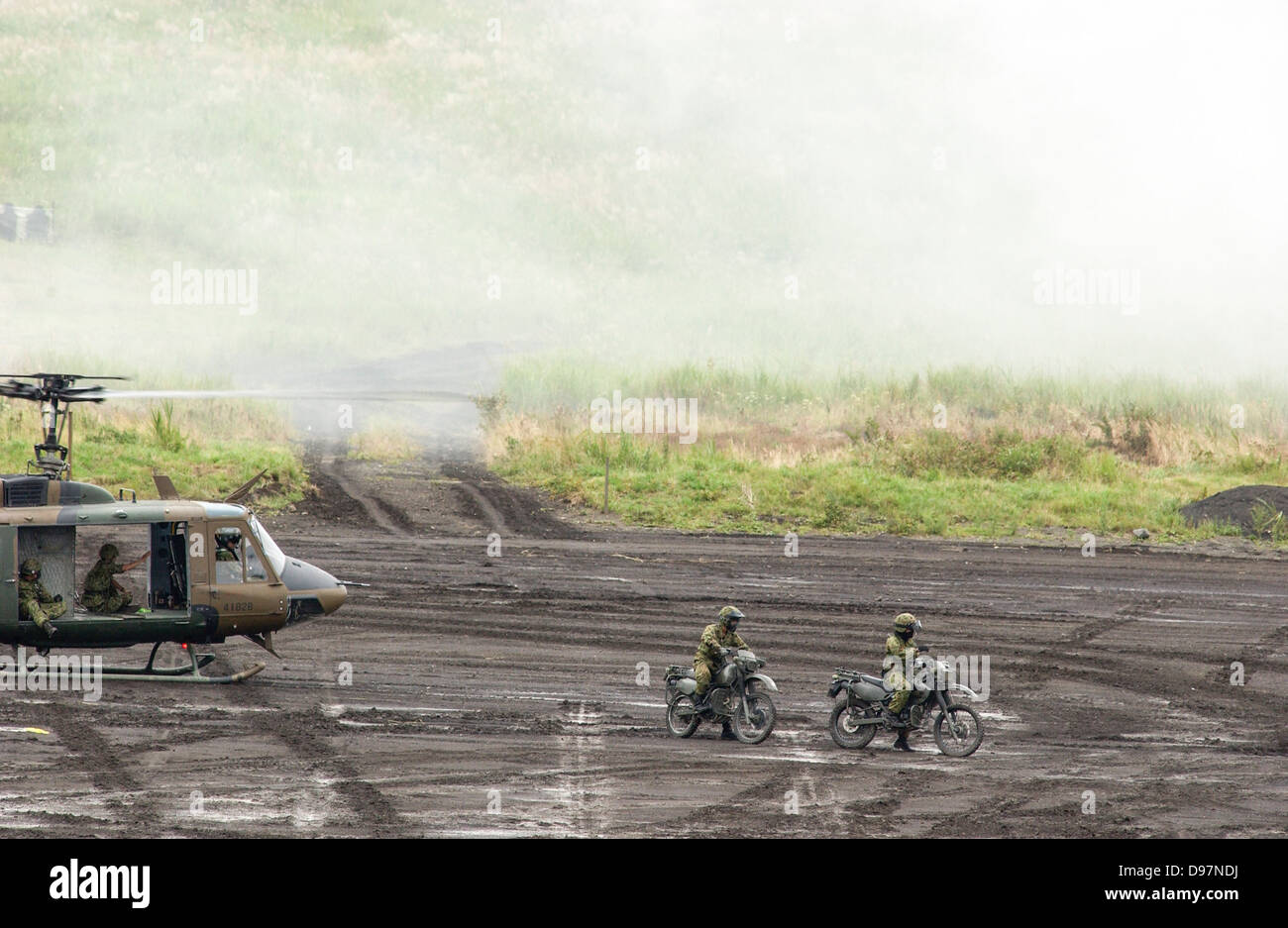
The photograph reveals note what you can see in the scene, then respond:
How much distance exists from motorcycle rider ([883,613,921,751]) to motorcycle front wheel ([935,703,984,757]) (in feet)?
1.20

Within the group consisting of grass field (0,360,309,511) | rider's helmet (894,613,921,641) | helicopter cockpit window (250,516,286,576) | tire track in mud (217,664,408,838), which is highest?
grass field (0,360,309,511)

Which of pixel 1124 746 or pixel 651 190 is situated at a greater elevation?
pixel 651 190

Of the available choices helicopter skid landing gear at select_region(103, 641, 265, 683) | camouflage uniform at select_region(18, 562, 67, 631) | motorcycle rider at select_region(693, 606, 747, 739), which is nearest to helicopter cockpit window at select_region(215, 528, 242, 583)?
helicopter skid landing gear at select_region(103, 641, 265, 683)

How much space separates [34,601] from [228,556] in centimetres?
212

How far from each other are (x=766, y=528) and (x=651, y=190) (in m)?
58.7

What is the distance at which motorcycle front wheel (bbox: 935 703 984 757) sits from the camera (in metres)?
14.2

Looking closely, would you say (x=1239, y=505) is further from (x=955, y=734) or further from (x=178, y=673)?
(x=178, y=673)

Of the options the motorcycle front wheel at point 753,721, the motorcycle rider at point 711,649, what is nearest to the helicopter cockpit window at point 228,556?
the motorcycle rider at point 711,649

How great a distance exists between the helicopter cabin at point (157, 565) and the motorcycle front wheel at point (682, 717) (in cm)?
490

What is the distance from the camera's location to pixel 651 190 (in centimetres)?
8575

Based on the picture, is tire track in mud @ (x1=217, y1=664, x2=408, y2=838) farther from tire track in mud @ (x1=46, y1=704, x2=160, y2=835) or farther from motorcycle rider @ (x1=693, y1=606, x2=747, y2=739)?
motorcycle rider @ (x1=693, y1=606, x2=747, y2=739)

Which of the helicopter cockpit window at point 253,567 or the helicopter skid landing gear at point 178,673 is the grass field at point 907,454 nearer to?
the helicopter skid landing gear at point 178,673
